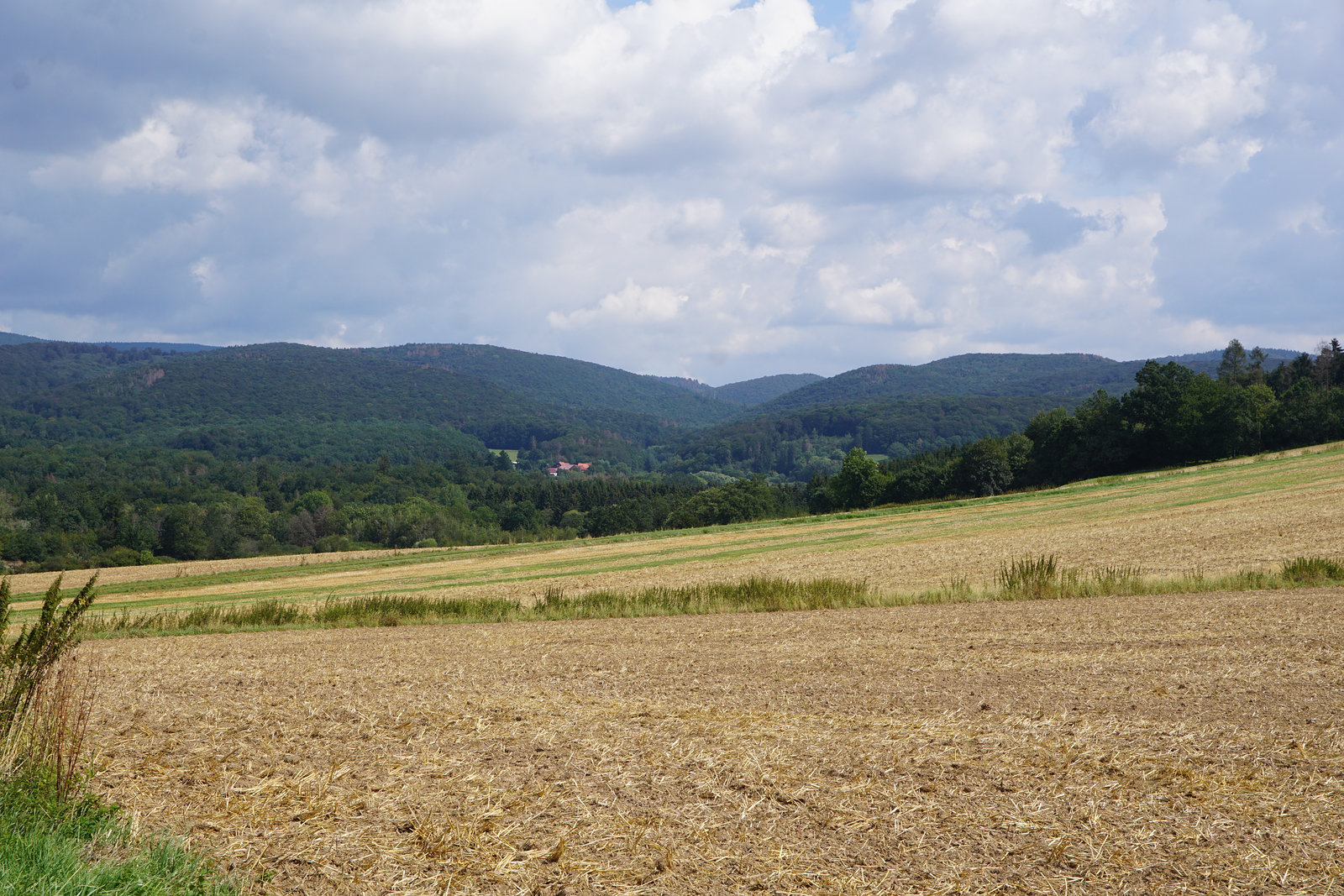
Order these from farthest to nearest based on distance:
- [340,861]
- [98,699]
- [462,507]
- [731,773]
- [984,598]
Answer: [462,507], [984,598], [98,699], [731,773], [340,861]

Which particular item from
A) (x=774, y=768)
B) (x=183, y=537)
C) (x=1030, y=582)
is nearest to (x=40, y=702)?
(x=774, y=768)

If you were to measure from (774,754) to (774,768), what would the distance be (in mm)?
398

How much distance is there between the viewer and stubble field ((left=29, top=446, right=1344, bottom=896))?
6.02 m

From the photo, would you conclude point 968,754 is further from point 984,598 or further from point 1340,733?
point 984,598

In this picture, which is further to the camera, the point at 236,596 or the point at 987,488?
the point at 987,488

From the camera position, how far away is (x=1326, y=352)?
399ft

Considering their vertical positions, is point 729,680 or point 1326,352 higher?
point 1326,352

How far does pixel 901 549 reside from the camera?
35312 millimetres

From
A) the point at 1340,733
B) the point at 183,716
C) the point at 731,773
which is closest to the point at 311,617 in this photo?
the point at 183,716

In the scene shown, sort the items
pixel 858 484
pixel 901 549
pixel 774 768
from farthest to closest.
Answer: pixel 858 484, pixel 901 549, pixel 774 768

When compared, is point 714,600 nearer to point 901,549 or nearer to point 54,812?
point 901,549

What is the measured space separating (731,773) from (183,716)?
6718mm

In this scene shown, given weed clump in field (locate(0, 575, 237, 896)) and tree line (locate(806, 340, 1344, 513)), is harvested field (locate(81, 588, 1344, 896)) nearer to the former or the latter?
weed clump in field (locate(0, 575, 237, 896))

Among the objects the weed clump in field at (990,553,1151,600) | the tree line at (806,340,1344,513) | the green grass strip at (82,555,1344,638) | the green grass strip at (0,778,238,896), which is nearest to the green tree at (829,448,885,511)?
the tree line at (806,340,1344,513)
